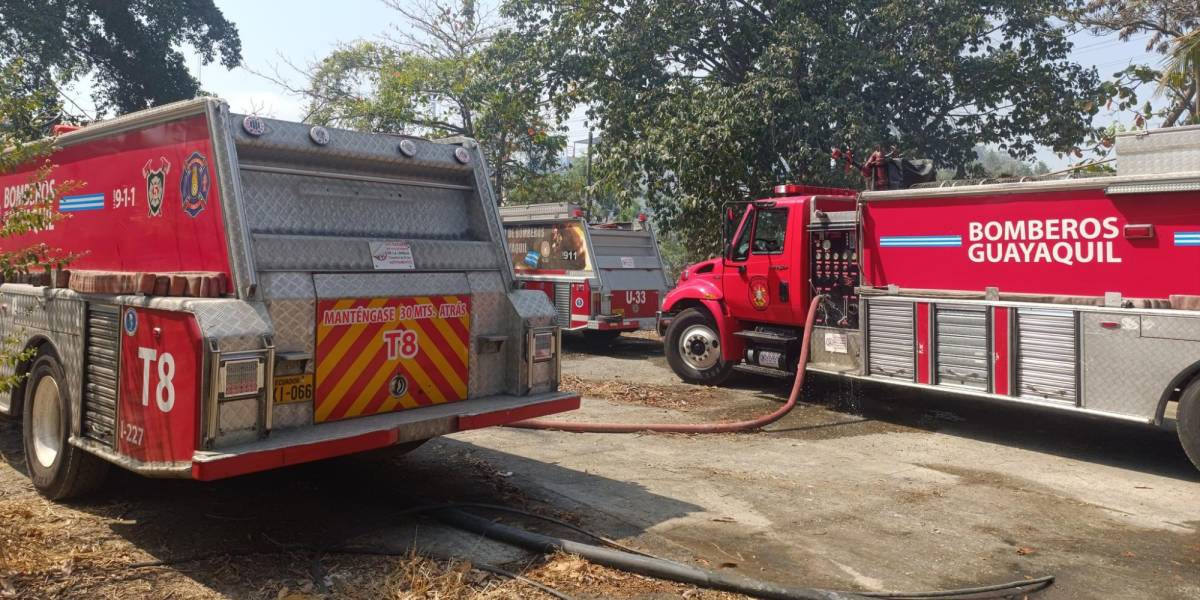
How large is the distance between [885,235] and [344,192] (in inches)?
261

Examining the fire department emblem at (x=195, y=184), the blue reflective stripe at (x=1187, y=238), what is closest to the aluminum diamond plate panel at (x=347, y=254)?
the fire department emblem at (x=195, y=184)

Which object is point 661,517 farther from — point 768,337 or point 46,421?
point 768,337

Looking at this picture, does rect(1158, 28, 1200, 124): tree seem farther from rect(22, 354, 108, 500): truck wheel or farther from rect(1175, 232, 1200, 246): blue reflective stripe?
rect(22, 354, 108, 500): truck wheel

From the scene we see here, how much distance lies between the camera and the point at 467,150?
22.3 ft

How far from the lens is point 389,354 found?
5.80 meters

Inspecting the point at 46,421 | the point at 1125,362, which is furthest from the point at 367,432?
the point at 1125,362

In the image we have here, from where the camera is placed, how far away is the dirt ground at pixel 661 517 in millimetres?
4848

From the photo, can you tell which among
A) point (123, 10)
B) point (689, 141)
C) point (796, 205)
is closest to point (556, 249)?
point (689, 141)

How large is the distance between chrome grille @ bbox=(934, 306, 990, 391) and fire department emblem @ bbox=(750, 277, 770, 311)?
2568 mm

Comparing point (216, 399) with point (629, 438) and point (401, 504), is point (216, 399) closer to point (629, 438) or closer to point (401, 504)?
point (401, 504)

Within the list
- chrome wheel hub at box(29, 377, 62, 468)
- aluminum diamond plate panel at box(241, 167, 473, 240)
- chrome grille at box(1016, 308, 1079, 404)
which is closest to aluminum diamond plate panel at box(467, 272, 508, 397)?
aluminum diamond plate panel at box(241, 167, 473, 240)

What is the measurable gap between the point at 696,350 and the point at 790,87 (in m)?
8.30

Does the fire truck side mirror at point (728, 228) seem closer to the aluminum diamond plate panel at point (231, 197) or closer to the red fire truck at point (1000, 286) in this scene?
the red fire truck at point (1000, 286)

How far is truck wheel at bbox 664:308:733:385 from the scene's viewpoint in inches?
485
